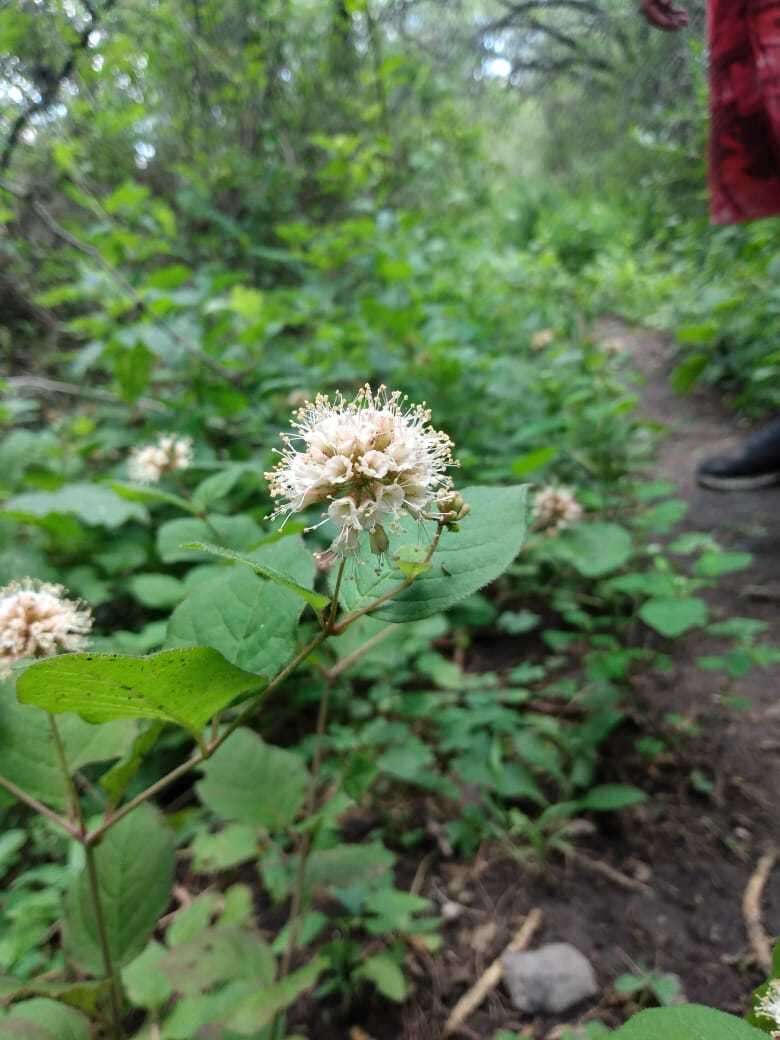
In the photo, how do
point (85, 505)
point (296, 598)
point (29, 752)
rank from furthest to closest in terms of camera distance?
point (85, 505) → point (29, 752) → point (296, 598)

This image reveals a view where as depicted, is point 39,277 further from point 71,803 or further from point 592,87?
point 71,803

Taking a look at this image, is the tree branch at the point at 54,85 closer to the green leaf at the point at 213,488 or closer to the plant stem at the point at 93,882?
the green leaf at the point at 213,488

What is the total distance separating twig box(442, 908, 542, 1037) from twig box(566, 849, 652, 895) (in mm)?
164

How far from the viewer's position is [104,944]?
2.52 ft

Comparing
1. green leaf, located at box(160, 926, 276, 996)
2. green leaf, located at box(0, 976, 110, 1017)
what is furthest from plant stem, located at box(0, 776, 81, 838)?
green leaf, located at box(160, 926, 276, 996)

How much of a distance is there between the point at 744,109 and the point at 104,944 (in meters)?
A: 2.31

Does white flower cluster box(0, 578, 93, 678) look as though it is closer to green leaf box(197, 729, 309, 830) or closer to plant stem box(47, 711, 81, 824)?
plant stem box(47, 711, 81, 824)

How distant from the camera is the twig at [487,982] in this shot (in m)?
1.12

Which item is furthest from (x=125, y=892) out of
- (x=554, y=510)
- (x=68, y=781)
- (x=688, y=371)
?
(x=688, y=371)

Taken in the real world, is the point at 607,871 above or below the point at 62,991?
below

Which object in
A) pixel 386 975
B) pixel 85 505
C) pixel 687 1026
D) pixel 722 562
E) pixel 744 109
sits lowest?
pixel 386 975

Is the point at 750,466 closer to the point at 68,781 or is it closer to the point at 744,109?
the point at 744,109

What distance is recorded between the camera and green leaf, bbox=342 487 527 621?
62 centimetres

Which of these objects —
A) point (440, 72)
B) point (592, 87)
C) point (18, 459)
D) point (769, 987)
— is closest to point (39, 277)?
point (18, 459)
